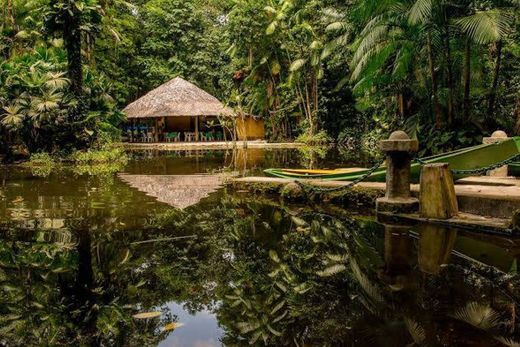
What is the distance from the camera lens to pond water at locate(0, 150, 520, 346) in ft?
11.3

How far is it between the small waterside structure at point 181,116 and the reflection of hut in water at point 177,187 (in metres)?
15.0

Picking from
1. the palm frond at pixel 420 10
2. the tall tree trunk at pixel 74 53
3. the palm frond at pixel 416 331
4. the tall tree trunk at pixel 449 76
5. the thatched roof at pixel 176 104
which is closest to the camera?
the palm frond at pixel 416 331

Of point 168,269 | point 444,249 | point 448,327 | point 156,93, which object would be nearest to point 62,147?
point 156,93

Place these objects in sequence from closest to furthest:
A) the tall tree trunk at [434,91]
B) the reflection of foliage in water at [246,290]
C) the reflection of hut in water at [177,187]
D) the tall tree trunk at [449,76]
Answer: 1. the reflection of foliage in water at [246,290]
2. the reflection of hut in water at [177,187]
3. the tall tree trunk at [449,76]
4. the tall tree trunk at [434,91]

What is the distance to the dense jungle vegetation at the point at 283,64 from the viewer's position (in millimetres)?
12883

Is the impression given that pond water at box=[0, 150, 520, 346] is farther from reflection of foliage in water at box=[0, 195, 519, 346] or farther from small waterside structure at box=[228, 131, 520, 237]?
small waterside structure at box=[228, 131, 520, 237]

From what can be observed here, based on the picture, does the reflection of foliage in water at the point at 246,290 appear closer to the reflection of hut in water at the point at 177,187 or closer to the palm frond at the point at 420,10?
the reflection of hut in water at the point at 177,187

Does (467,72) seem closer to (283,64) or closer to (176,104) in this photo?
(283,64)

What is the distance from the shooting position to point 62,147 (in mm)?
20219

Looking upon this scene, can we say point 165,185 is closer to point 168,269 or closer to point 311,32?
point 168,269

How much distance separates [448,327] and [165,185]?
31.7 feet

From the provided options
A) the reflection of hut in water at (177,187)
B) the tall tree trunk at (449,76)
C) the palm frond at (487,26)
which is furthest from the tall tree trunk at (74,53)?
the palm frond at (487,26)

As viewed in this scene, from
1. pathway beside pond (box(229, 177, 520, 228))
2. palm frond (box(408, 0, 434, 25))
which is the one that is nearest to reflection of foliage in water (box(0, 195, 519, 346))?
pathway beside pond (box(229, 177, 520, 228))

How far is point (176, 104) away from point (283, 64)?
7.65 m
